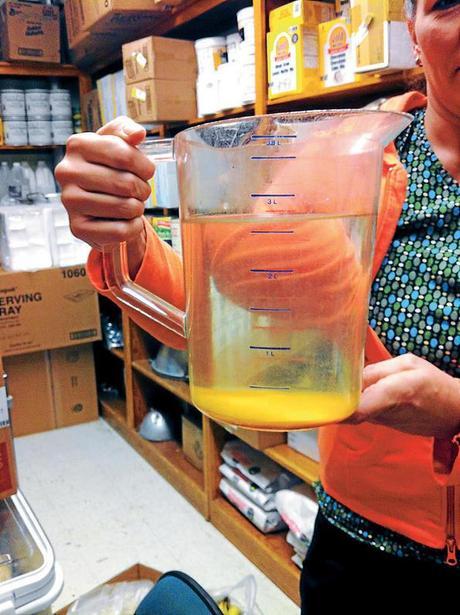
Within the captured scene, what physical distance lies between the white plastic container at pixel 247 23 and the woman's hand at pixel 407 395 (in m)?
1.51

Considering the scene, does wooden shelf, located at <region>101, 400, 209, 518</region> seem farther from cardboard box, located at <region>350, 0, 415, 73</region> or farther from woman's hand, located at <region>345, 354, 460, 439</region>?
woman's hand, located at <region>345, 354, 460, 439</region>

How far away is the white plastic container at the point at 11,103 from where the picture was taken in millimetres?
3123

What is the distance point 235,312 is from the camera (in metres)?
0.55

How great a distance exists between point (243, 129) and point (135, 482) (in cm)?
227

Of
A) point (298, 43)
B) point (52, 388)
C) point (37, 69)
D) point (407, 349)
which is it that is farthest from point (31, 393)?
point (407, 349)

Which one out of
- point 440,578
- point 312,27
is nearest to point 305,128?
point 440,578

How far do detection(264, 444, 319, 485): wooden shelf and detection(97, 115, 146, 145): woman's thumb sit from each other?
1.42 meters

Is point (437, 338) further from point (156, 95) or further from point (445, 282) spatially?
point (156, 95)

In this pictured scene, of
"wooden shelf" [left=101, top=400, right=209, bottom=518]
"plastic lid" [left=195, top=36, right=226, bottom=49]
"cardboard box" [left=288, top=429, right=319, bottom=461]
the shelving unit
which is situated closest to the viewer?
the shelving unit

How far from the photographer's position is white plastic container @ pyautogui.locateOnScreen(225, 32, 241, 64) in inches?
77.6

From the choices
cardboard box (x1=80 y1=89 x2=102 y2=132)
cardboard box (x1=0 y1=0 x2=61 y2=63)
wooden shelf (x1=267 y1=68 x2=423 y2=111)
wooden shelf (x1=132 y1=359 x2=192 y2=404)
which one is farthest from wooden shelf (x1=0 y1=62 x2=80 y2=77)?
wooden shelf (x1=267 y1=68 x2=423 y2=111)

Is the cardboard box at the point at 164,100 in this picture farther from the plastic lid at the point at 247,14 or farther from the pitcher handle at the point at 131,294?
the pitcher handle at the point at 131,294

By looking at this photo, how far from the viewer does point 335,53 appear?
1.58 meters

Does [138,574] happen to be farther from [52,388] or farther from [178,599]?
[52,388]
